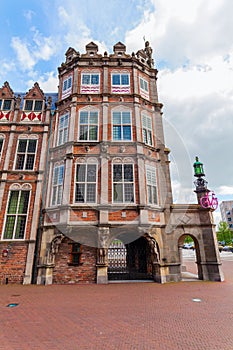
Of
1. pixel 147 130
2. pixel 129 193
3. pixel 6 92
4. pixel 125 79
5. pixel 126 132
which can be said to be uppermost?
pixel 125 79

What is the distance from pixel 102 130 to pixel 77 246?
8713mm

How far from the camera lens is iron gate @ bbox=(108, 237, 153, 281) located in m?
14.0

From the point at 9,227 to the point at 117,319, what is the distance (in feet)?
36.4

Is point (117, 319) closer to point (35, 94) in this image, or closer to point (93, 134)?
point (93, 134)

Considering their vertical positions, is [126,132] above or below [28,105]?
below

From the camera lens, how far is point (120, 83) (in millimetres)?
17156

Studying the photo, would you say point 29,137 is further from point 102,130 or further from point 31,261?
point 31,261

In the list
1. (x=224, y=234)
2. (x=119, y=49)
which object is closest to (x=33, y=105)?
(x=119, y=49)

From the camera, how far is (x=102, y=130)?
605 inches

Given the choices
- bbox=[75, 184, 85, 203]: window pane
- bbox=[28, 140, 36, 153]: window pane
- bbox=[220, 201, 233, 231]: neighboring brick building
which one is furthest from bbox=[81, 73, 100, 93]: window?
bbox=[220, 201, 233, 231]: neighboring brick building

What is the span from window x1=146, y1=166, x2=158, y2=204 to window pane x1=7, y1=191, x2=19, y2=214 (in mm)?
10009

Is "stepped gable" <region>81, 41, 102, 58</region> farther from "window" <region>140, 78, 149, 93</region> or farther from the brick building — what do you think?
"window" <region>140, 78, 149, 93</region>

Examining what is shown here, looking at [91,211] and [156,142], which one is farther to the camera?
[156,142]

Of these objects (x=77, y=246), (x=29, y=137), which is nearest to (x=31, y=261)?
(x=77, y=246)
